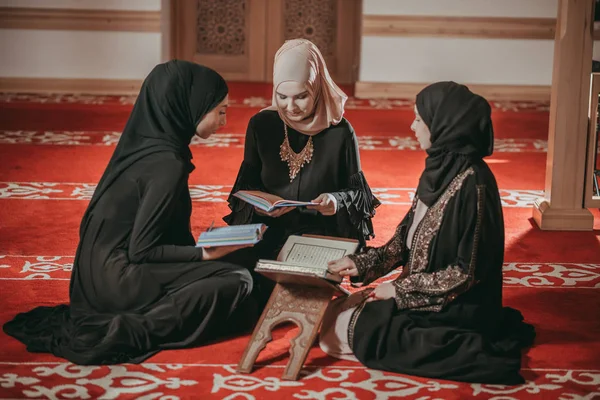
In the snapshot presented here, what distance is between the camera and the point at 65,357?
304 centimetres

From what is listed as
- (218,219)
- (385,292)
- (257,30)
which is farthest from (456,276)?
(257,30)

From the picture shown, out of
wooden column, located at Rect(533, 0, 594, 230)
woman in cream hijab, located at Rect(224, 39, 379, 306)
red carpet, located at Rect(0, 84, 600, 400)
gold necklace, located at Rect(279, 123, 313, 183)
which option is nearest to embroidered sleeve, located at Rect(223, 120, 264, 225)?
woman in cream hijab, located at Rect(224, 39, 379, 306)

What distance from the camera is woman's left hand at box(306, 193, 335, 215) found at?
11.3ft

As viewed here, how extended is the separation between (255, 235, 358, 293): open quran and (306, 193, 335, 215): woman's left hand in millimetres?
174

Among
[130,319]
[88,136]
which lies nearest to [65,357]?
[130,319]

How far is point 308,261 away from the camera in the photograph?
3143 mm

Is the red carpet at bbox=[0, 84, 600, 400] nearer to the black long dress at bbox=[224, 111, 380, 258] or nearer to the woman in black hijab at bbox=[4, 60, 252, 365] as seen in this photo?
the woman in black hijab at bbox=[4, 60, 252, 365]

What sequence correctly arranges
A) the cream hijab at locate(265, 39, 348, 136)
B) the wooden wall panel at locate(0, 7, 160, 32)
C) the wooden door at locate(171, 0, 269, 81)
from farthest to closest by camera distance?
the wooden door at locate(171, 0, 269, 81), the wooden wall panel at locate(0, 7, 160, 32), the cream hijab at locate(265, 39, 348, 136)

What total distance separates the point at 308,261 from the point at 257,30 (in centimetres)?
838

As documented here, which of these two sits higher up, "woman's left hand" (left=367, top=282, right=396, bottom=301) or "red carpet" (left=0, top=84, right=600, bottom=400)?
"woman's left hand" (left=367, top=282, right=396, bottom=301)

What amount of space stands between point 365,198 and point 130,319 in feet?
3.50

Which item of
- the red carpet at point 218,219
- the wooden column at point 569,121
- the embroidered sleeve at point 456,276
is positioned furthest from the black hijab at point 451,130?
the wooden column at point 569,121

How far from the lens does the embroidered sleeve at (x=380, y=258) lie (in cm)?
314

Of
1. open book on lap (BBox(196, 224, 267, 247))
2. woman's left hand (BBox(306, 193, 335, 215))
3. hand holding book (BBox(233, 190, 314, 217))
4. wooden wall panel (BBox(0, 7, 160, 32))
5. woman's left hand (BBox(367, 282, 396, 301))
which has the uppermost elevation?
wooden wall panel (BBox(0, 7, 160, 32))
